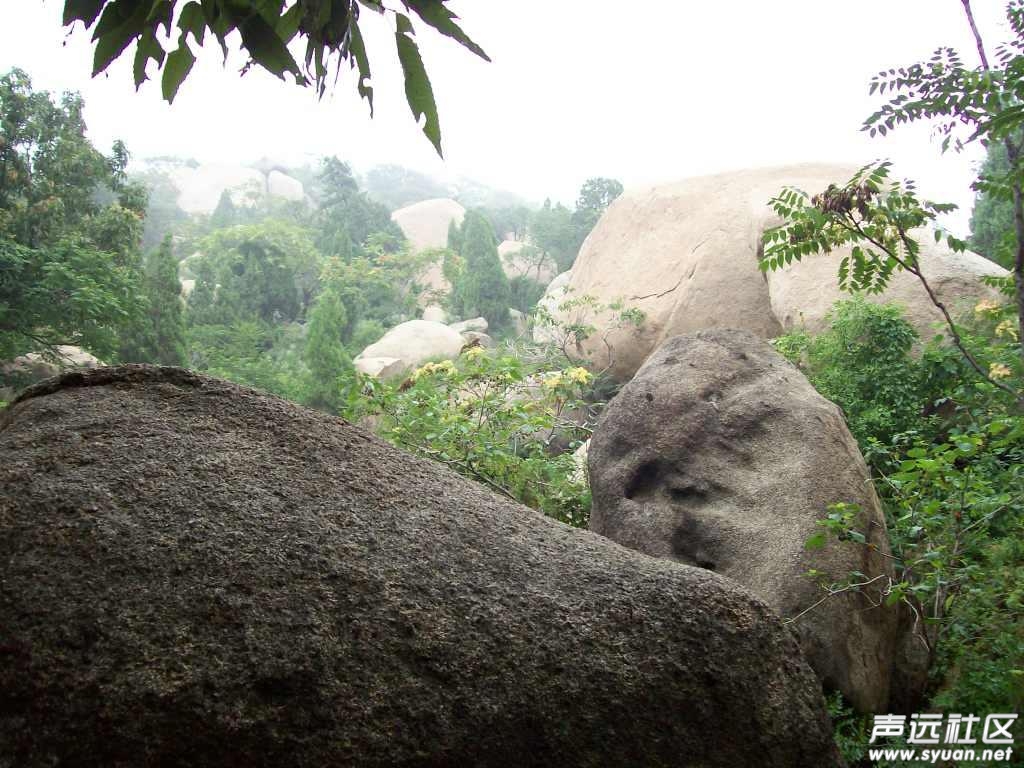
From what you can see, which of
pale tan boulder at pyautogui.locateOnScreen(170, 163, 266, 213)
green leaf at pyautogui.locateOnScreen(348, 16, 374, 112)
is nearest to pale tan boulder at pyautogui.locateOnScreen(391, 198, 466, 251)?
pale tan boulder at pyautogui.locateOnScreen(170, 163, 266, 213)

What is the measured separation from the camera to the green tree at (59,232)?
8.33m

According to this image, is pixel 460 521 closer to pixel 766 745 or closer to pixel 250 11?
pixel 766 745

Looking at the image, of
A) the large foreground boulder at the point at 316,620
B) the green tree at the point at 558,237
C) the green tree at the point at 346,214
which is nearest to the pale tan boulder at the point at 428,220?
the green tree at the point at 346,214

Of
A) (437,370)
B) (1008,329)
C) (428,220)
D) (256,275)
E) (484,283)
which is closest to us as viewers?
(437,370)

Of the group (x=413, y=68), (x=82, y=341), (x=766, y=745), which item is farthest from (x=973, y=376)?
(x=82, y=341)

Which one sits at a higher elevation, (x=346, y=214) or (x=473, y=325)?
(x=346, y=214)

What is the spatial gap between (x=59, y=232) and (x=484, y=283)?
14882 millimetres

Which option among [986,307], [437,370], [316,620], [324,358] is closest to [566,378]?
[437,370]

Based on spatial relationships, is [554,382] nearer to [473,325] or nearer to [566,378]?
[566,378]

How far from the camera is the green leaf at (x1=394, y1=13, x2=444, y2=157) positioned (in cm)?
117

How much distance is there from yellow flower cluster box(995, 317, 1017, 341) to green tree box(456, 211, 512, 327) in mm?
18477

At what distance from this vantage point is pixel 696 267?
11.4 m

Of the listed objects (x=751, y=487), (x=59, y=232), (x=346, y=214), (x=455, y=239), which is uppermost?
(x=346, y=214)

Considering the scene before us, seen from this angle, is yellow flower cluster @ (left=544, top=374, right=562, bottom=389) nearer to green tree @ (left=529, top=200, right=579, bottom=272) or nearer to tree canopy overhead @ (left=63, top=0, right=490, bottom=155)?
tree canopy overhead @ (left=63, top=0, right=490, bottom=155)
